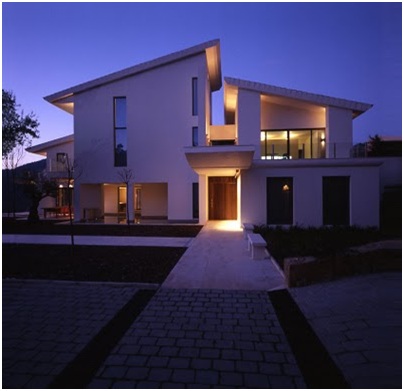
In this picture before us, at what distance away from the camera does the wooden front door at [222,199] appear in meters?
19.0

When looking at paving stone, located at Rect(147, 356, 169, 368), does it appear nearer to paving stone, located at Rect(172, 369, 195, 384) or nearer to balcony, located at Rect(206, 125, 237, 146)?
paving stone, located at Rect(172, 369, 195, 384)

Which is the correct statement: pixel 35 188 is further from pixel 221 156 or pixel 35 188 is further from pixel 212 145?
pixel 221 156

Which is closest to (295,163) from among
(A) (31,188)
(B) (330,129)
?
(B) (330,129)

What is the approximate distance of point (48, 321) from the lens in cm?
430

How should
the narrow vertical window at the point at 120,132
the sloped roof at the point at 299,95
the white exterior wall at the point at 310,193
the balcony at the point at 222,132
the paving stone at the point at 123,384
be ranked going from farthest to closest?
the balcony at the point at 222,132
the narrow vertical window at the point at 120,132
the sloped roof at the point at 299,95
the white exterior wall at the point at 310,193
the paving stone at the point at 123,384

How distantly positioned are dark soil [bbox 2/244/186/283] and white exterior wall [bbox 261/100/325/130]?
12721mm

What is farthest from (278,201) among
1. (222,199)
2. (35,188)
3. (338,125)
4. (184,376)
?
(35,188)

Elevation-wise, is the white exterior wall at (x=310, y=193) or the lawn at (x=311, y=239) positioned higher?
the white exterior wall at (x=310, y=193)

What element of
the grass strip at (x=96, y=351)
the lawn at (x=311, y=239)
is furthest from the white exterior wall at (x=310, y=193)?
the grass strip at (x=96, y=351)

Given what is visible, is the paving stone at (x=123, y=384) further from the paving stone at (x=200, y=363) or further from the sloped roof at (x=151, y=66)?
the sloped roof at (x=151, y=66)

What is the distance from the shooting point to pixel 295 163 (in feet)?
47.8

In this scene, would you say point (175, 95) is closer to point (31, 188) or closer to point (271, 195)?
point (271, 195)

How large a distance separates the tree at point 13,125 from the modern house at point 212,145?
8.08ft

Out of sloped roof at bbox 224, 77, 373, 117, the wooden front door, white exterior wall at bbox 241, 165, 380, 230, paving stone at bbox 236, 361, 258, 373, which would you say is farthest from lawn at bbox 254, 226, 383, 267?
sloped roof at bbox 224, 77, 373, 117
